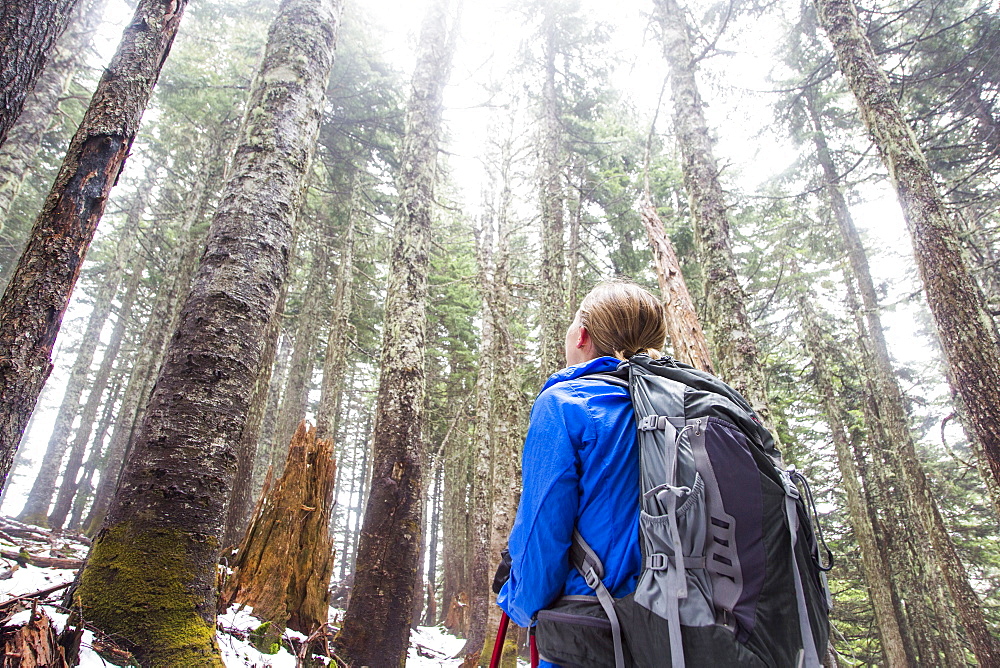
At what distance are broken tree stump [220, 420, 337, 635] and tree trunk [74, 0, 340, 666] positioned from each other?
104 inches

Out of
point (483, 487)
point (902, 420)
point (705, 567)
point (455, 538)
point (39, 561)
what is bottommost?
point (39, 561)

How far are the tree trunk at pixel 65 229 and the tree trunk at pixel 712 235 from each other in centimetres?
634

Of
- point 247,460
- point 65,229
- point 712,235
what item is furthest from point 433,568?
point 65,229

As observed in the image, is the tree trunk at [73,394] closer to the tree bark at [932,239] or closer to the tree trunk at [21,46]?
the tree trunk at [21,46]

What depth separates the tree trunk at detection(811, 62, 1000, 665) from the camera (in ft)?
21.8

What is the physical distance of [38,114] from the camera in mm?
10055

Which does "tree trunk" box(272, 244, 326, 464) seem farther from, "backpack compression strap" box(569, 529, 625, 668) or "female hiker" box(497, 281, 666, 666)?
"backpack compression strap" box(569, 529, 625, 668)

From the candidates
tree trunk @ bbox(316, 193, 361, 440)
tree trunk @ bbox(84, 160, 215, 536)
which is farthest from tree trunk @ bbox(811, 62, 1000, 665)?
tree trunk @ bbox(84, 160, 215, 536)

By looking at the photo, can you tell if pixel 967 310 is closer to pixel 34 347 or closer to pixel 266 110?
pixel 266 110

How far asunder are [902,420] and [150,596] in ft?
48.4

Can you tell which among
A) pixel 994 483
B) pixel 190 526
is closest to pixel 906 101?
pixel 994 483

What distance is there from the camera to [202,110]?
12812 mm

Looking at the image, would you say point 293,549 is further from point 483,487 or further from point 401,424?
point 483,487

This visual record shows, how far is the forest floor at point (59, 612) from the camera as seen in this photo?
2.29 m
